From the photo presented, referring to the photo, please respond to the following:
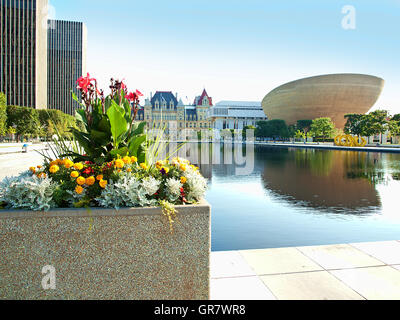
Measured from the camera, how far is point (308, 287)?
3666 millimetres

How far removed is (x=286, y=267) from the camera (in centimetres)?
421

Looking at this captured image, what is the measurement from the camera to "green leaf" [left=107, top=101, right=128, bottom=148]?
3.21 meters

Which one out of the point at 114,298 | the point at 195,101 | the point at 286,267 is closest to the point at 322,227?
the point at 286,267

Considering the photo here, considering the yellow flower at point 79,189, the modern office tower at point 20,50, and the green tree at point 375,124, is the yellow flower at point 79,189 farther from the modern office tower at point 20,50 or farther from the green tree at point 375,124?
the modern office tower at point 20,50

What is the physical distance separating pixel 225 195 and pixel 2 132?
49.0 m

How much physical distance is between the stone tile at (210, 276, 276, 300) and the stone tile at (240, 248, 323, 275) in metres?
0.31

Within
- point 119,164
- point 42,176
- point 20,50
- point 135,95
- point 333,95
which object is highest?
point 20,50

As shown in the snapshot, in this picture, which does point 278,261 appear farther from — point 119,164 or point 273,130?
point 273,130

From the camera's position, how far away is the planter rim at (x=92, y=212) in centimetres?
268

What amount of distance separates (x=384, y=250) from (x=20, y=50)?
101428 mm

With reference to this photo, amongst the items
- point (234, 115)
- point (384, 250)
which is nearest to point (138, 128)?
point (384, 250)

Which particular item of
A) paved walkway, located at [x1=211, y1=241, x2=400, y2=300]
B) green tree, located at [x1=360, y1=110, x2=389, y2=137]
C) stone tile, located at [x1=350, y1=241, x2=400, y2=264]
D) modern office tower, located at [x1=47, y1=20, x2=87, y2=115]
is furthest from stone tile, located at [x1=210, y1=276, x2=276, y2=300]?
modern office tower, located at [x1=47, y1=20, x2=87, y2=115]

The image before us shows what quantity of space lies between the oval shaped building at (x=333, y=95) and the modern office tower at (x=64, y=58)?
67.7 m

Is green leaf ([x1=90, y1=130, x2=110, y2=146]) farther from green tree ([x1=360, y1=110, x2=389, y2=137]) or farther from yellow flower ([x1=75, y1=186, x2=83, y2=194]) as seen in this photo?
green tree ([x1=360, y1=110, x2=389, y2=137])
